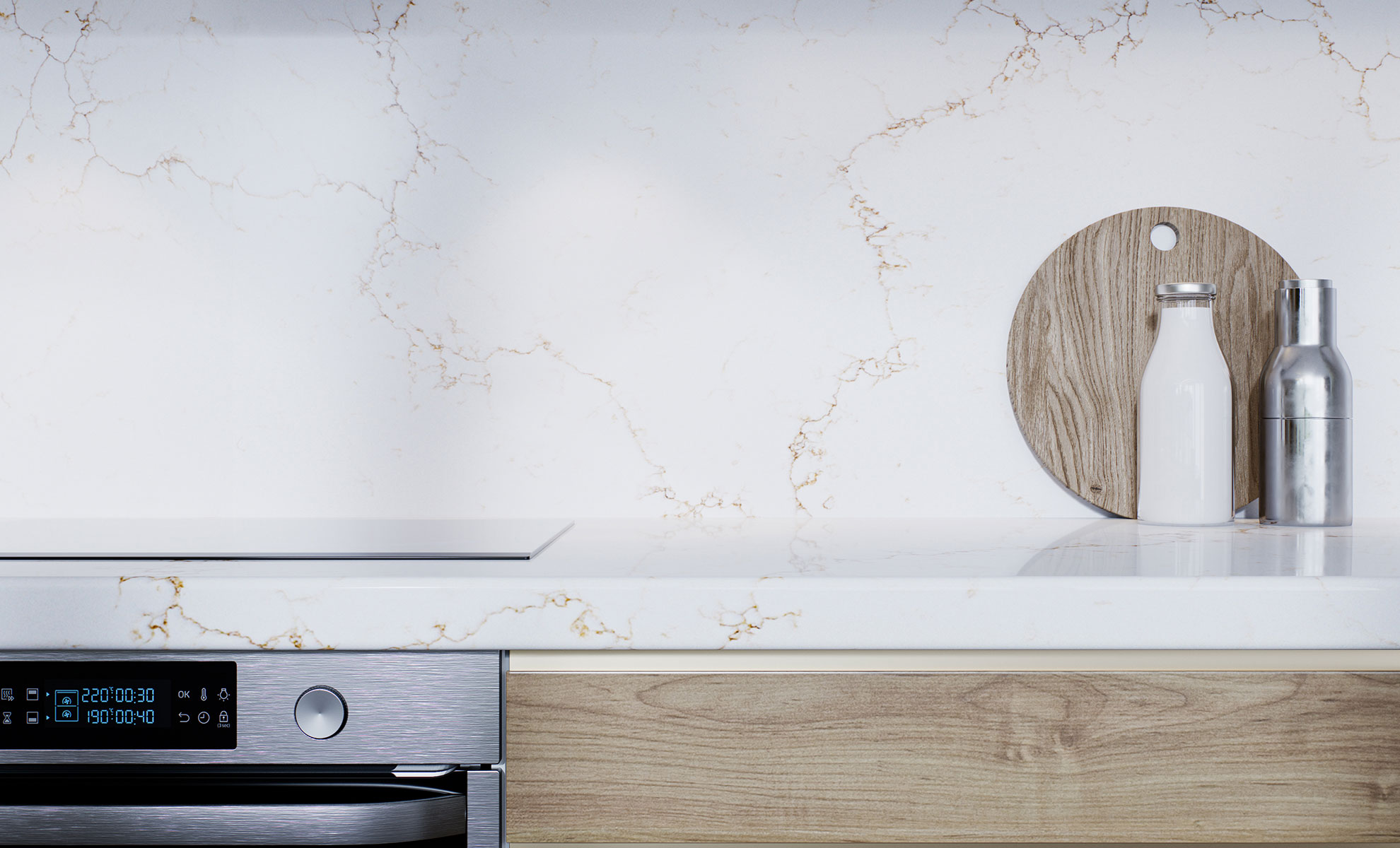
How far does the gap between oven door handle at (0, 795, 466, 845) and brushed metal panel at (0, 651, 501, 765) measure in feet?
0.10

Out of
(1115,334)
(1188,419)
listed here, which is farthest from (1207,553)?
(1115,334)

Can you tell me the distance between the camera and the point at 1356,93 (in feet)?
3.66

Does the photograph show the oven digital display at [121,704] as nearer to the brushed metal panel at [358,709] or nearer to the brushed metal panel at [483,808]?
the brushed metal panel at [358,709]

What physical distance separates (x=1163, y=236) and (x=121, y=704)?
1.15 meters

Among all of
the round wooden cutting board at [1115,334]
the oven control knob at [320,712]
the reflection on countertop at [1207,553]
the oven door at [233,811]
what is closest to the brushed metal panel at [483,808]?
the oven door at [233,811]

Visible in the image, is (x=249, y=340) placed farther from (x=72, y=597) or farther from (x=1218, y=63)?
(x=1218, y=63)

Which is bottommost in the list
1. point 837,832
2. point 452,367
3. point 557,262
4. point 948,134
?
point 837,832

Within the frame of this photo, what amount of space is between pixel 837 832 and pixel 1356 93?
1.09 m

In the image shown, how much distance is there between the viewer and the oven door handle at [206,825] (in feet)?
2.06

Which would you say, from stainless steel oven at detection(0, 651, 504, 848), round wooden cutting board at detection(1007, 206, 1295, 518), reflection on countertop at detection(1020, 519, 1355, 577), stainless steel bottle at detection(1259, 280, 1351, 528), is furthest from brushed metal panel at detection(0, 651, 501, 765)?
stainless steel bottle at detection(1259, 280, 1351, 528)

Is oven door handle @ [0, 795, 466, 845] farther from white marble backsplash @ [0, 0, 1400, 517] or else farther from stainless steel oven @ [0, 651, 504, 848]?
white marble backsplash @ [0, 0, 1400, 517]

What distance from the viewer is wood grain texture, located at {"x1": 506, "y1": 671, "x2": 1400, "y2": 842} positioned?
0.63 m

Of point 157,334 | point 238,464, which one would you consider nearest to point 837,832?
point 238,464

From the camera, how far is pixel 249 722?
65cm
